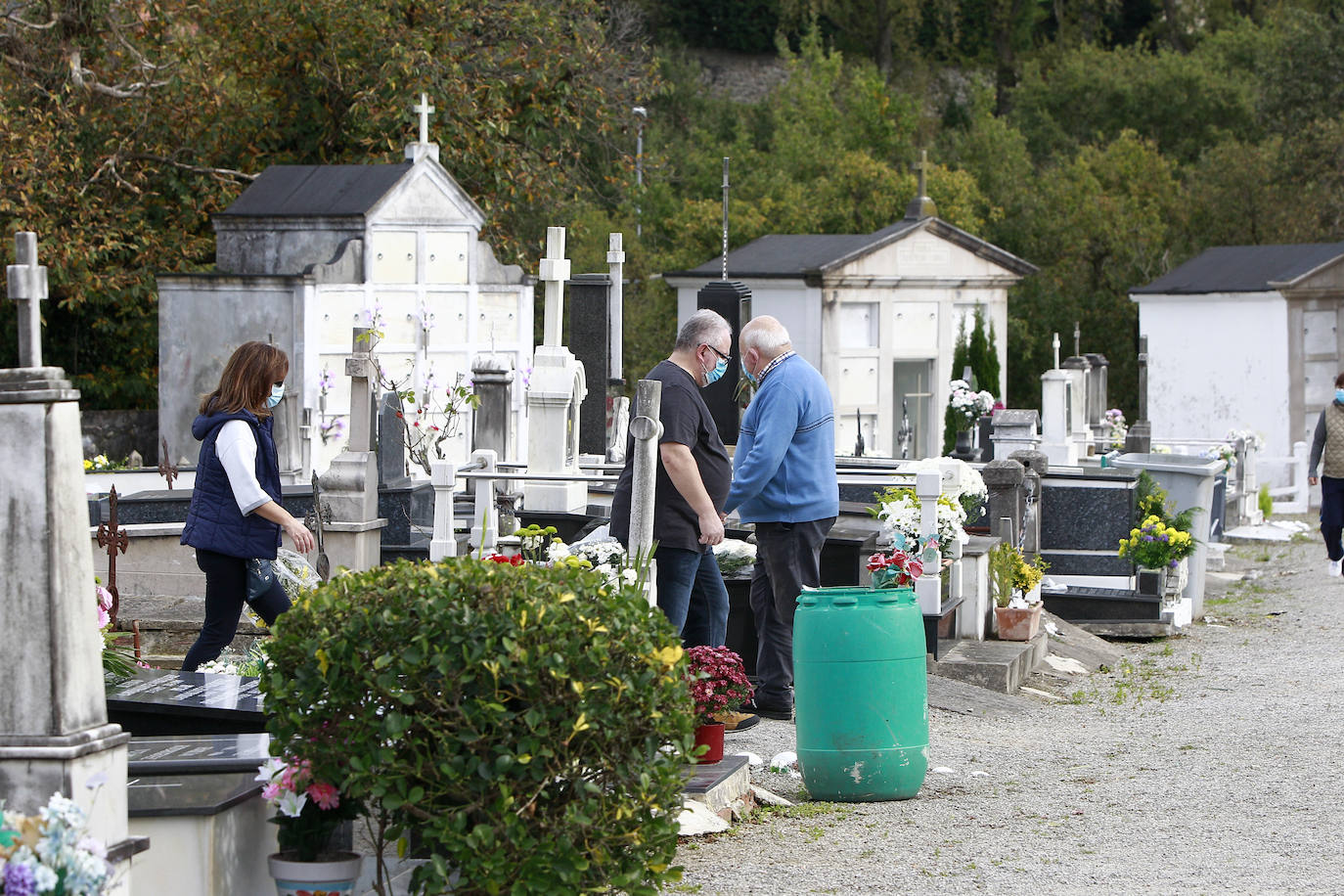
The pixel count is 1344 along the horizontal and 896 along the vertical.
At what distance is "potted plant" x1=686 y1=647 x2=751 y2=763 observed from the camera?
6.02 meters

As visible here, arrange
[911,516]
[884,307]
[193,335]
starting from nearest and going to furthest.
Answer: [911,516], [193,335], [884,307]

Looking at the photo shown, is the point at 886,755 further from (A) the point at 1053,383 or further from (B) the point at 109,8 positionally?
(B) the point at 109,8

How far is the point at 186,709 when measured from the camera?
534cm

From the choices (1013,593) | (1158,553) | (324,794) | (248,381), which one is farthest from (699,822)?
(1158,553)

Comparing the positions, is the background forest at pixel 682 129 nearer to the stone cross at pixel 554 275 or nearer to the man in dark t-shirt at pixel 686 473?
the stone cross at pixel 554 275

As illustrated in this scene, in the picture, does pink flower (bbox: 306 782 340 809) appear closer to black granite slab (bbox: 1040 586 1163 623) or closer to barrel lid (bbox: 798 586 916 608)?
barrel lid (bbox: 798 586 916 608)

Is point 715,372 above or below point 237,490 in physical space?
above

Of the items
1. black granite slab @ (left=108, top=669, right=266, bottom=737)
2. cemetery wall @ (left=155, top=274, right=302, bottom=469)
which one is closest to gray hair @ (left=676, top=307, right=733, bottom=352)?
black granite slab @ (left=108, top=669, right=266, bottom=737)

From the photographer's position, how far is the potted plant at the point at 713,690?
6020mm

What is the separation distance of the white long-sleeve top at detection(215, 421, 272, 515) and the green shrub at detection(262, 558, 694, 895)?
86.2 inches

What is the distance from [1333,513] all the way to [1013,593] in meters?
4.66

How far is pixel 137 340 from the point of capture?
24.0 m

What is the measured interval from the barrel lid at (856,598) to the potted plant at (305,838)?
2405mm

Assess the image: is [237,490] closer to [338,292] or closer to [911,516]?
[911,516]
